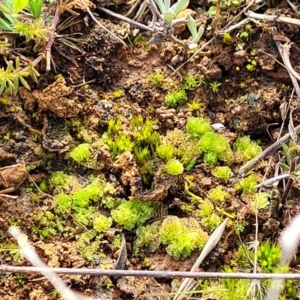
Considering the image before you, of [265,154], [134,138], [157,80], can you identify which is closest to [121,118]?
[134,138]

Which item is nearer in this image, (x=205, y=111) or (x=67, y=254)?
(x=67, y=254)

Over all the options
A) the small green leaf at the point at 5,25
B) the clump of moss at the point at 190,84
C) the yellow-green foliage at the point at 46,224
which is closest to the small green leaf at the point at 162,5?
the clump of moss at the point at 190,84

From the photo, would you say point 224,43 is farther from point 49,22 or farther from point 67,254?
point 67,254

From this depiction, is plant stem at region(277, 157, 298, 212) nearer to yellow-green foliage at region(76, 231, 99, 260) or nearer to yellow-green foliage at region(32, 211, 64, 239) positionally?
yellow-green foliage at region(76, 231, 99, 260)

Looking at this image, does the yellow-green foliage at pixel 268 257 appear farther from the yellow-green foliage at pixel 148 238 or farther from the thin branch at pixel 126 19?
the thin branch at pixel 126 19

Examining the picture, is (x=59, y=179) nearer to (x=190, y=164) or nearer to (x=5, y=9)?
(x=190, y=164)

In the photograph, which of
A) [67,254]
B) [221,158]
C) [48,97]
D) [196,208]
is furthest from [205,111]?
[67,254]

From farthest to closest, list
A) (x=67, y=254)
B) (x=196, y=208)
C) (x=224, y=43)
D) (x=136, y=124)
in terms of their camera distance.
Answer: (x=224, y=43) → (x=136, y=124) → (x=196, y=208) → (x=67, y=254)
